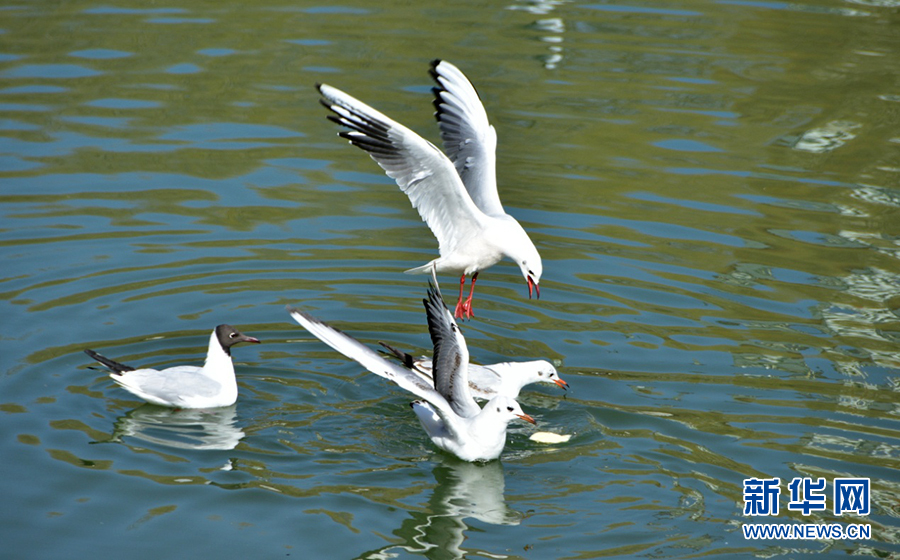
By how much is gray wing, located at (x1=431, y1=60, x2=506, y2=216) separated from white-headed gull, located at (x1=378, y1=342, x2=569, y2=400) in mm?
1726

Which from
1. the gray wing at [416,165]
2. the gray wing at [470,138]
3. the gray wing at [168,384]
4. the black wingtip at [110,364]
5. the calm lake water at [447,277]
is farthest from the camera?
the gray wing at [470,138]

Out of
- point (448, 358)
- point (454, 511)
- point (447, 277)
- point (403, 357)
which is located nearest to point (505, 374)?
point (403, 357)

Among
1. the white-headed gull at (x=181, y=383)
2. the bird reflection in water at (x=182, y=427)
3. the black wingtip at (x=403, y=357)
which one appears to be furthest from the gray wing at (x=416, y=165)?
the bird reflection in water at (x=182, y=427)

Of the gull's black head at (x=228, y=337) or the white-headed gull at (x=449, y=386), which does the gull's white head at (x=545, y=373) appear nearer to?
the white-headed gull at (x=449, y=386)

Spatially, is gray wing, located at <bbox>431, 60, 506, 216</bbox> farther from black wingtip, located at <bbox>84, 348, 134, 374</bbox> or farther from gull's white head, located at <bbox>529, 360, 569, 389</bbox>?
black wingtip, located at <bbox>84, 348, 134, 374</bbox>

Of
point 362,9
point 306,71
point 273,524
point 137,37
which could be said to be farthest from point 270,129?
point 273,524

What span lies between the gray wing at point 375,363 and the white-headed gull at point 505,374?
86cm

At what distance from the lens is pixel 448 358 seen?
7426 millimetres

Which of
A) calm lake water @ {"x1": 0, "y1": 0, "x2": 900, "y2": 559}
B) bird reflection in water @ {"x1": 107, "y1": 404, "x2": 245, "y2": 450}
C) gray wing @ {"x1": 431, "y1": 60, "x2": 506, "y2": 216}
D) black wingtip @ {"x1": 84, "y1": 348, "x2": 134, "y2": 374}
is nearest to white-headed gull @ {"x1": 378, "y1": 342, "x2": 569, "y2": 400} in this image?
calm lake water @ {"x1": 0, "y1": 0, "x2": 900, "y2": 559}

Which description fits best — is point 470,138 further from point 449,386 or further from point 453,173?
point 449,386

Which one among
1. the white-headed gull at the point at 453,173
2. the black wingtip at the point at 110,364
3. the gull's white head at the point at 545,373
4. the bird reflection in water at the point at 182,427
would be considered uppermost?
the white-headed gull at the point at 453,173

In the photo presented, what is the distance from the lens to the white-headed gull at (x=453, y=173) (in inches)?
328

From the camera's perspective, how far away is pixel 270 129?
14406 millimetres

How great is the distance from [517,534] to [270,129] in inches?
348
